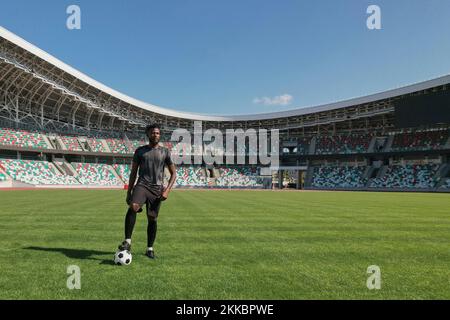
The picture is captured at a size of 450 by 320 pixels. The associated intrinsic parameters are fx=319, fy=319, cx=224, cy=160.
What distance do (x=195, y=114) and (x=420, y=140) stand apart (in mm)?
38848

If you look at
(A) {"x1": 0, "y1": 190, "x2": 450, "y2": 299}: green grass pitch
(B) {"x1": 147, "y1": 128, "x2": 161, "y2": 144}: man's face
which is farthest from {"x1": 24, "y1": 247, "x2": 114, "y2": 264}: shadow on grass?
(B) {"x1": 147, "y1": 128, "x2": 161, "y2": 144}: man's face

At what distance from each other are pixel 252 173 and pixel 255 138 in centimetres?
733

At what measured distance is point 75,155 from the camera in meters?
53.4

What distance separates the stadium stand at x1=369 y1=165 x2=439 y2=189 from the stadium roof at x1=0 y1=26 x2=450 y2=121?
1166cm

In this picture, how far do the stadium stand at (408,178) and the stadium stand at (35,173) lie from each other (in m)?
45.9

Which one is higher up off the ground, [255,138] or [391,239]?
[255,138]

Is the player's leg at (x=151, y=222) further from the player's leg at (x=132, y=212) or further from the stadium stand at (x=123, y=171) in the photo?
the stadium stand at (x=123, y=171)

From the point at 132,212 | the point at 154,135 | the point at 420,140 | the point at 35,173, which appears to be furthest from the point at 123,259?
the point at 420,140

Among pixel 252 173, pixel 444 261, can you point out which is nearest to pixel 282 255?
pixel 444 261

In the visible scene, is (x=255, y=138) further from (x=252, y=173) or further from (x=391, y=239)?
(x=391, y=239)

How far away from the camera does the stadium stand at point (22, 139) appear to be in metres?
43.2

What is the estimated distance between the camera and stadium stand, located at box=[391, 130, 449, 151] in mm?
47000

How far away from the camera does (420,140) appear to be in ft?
162

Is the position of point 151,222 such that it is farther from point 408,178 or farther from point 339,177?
point 339,177
